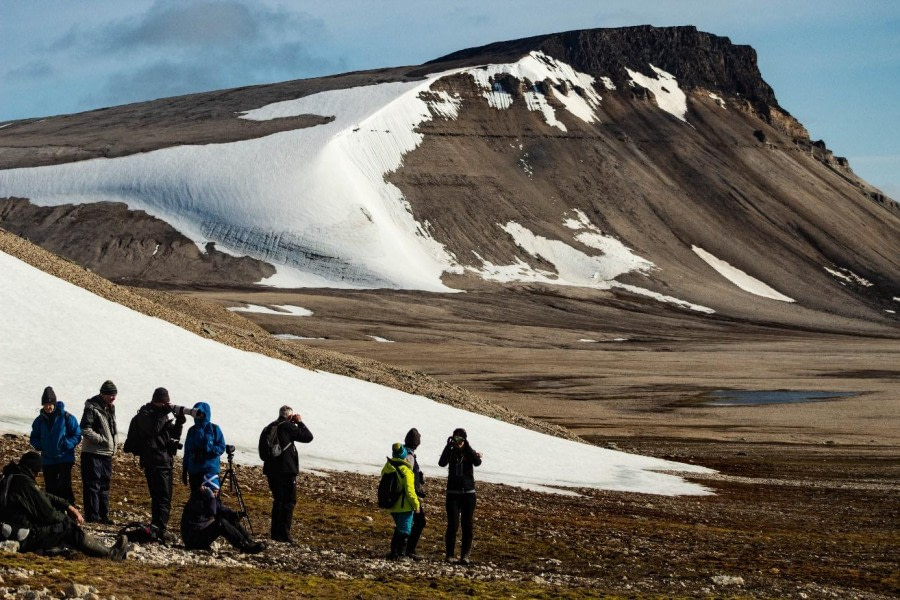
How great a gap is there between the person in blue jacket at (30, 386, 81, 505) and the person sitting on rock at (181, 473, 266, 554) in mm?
2305

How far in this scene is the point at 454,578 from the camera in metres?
16.3

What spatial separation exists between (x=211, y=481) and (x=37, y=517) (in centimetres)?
274

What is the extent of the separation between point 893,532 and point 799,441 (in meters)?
29.6

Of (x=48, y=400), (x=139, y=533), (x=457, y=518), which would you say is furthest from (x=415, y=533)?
(x=48, y=400)

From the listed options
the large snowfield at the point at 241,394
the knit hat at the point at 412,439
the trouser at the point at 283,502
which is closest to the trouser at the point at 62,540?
the trouser at the point at 283,502

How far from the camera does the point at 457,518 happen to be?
18391 millimetres

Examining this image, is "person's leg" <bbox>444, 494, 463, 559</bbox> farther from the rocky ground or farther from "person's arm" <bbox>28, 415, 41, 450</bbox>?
"person's arm" <bbox>28, 415, 41, 450</bbox>

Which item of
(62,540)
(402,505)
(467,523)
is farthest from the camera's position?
(467,523)

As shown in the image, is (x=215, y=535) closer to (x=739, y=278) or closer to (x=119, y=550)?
(x=119, y=550)

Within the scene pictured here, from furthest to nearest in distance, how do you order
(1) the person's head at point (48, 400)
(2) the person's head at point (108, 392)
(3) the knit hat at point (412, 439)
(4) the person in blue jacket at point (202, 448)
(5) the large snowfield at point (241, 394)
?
(5) the large snowfield at point (241, 394)
(2) the person's head at point (108, 392)
(3) the knit hat at point (412, 439)
(1) the person's head at point (48, 400)
(4) the person in blue jacket at point (202, 448)

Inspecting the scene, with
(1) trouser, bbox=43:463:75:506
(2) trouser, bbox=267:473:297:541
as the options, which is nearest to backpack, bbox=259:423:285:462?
(2) trouser, bbox=267:473:297:541

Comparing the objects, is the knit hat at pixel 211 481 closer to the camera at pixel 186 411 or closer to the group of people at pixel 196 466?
the group of people at pixel 196 466

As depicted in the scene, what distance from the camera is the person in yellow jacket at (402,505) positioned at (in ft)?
57.4

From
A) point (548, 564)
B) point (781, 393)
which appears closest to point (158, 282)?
point (781, 393)
